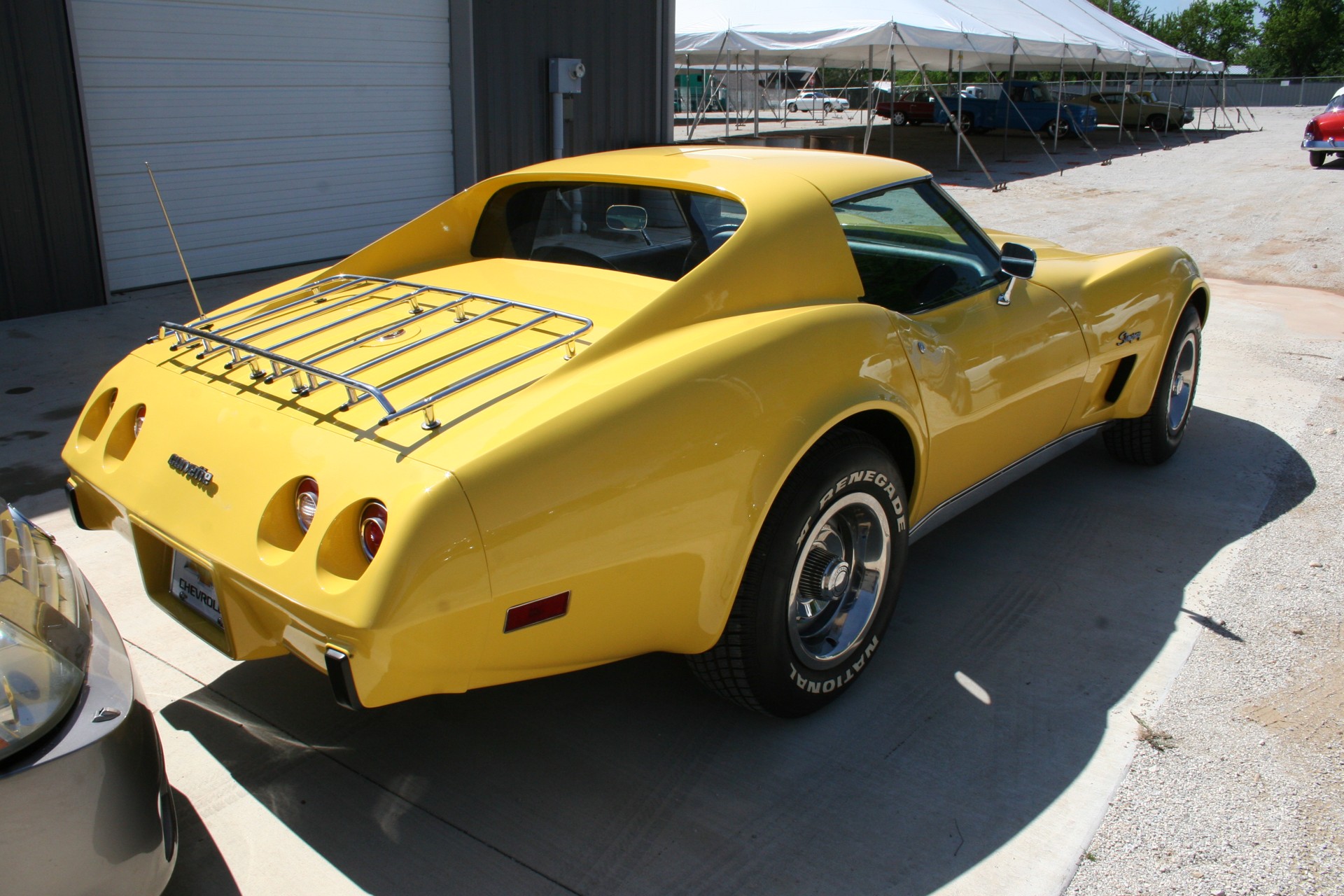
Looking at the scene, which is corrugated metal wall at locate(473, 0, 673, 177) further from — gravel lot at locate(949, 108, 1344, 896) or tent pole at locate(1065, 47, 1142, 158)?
tent pole at locate(1065, 47, 1142, 158)

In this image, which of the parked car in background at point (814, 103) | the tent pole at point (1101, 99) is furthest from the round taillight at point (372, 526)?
the parked car in background at point (814, 103)

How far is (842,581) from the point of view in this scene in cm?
285

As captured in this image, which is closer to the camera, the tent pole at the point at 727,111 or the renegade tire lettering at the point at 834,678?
the renegade tire lettering at the point at 834,678

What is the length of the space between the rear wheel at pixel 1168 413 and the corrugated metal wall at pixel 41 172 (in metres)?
6.86

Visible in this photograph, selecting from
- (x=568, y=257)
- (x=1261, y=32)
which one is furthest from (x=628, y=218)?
(x=1261, y=32)

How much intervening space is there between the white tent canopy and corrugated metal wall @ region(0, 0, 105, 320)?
36.8 ft

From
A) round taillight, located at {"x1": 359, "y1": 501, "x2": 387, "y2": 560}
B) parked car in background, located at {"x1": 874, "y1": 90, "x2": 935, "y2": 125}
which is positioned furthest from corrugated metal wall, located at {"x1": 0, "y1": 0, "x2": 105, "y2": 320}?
parked car in background, located at {"x1": 874, "y1": 90, "x2": 935, "y2": 125}

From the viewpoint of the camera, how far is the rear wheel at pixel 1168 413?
4379 mm

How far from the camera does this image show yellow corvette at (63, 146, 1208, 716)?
205 cm

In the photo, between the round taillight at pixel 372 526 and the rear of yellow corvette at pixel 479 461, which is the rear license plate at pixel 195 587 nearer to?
the rear of yellow corvette at pixel 479 461

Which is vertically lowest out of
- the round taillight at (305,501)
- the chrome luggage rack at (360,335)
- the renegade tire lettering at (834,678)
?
the renegade tire lettering at (834,678)

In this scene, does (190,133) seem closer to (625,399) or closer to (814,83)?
(625,399)

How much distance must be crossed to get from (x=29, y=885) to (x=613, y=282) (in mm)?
1975

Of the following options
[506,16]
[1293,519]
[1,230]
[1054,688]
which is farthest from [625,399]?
[506,16]
